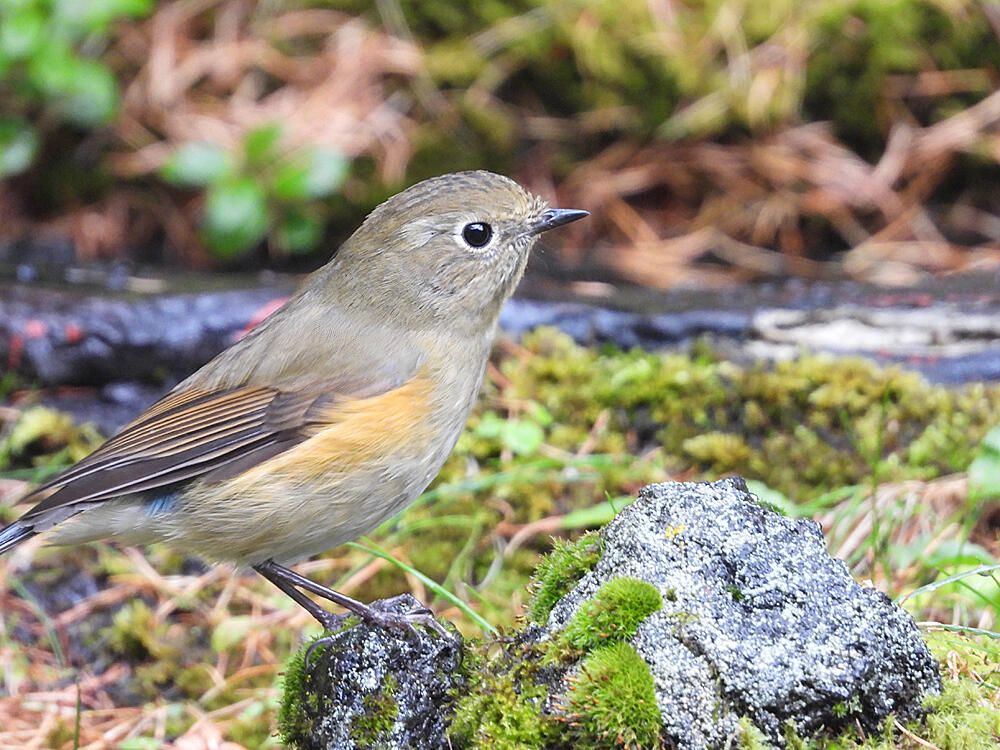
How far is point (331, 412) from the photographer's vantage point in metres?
3.54

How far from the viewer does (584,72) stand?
658cm

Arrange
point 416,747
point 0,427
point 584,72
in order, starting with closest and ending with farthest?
1. point 416,747
2. point 0,427
3. point 584,72

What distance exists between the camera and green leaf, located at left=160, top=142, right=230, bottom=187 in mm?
6051

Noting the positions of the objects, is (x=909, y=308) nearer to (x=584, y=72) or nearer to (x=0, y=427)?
(x=584, y=72)

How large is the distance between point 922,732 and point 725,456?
2446 millimetres

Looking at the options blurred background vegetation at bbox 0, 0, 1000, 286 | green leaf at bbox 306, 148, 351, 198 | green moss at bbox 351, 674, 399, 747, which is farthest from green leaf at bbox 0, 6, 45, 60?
green moss at bbox 351, 674, 399, 747

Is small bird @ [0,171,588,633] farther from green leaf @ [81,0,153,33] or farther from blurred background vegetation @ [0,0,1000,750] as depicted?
green leaf @ [81,0,153,33]

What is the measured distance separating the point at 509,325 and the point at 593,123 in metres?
1.73

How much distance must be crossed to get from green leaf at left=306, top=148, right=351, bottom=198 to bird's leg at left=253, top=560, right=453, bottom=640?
289cm

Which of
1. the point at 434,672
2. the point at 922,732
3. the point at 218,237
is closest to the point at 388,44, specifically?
the point at 218,237

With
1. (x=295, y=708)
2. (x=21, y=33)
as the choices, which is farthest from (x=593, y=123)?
(x=295, y=708)

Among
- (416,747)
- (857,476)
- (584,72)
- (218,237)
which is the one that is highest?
(584,72)

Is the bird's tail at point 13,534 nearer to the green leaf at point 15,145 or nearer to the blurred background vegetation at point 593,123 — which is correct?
the blurred background vegetation at point 593,123

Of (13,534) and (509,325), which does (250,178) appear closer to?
(509,325)
